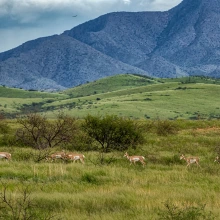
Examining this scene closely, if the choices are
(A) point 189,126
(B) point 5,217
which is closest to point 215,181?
(B) point 5,217

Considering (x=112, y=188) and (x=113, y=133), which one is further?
(x=113, y=133)

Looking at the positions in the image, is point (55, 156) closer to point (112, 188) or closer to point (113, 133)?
point (112, 188)

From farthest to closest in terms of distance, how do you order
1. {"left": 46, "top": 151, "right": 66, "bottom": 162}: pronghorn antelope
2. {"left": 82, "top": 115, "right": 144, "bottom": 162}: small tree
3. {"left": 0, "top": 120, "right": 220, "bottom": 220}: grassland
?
1. {"left": 82, "top": 115, "right": 144, "bottom": 162}: small tree
2. {"left": 46, "top": 151, "right": 66, "bottom": 162}: pronghorn antelope
3. {"left": 0, "top": 120, "right": 220, "bottom": 220}: grassland

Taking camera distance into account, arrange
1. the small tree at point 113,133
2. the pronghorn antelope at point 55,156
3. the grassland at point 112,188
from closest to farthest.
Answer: the grassland at point 112,188
the pronghorn antelope at point 55,156
the small tree at point 113,133

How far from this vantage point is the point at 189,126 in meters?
45.5

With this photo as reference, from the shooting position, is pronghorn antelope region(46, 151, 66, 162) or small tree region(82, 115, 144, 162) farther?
small tree region(82, 115, 144, 162)

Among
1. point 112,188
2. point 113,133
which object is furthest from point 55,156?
point 113,133

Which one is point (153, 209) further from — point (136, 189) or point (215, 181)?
point (215, 181)

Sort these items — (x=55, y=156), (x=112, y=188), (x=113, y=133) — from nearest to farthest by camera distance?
(x=112, y=188) → (x=55, y=156) → (x=113, y=133)

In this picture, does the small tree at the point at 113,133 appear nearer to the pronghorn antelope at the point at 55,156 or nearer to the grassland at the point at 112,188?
the grassland at the point at 112,188

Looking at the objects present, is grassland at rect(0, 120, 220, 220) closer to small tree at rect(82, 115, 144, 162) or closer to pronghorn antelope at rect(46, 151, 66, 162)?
pronghorn antelope at rect(46, 151, 66, 162)

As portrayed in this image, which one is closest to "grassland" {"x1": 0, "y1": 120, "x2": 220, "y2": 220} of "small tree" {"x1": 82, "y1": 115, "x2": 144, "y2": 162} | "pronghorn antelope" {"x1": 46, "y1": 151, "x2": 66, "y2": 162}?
"pronghorn antelope" {"x1": 46, "y1": 151, "x2": 66, "y2": 162}

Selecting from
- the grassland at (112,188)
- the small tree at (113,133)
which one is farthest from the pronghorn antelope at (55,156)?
the small tree at (113,133)

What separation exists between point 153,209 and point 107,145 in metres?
18.1
